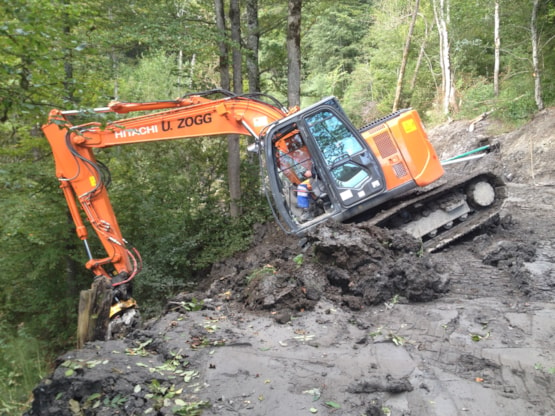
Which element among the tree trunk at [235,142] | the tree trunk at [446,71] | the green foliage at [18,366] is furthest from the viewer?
the tree trunk at [446,71]

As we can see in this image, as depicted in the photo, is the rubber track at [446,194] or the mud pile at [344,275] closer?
the mud pile at [344,275]

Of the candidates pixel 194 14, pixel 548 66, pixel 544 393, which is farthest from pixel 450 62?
pixel 544 393

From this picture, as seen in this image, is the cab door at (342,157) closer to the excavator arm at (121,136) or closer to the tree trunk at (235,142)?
the excavator arm at (121,136)

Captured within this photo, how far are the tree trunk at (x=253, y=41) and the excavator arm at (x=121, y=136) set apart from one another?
3.94 m

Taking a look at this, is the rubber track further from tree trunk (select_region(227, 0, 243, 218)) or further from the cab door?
tree trunk (select_region(227, 0, 243, 218))

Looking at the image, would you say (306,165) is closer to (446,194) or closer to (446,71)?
(446,194)

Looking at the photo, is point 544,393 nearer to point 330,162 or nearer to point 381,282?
point 381,282

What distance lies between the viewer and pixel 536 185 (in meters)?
10.6

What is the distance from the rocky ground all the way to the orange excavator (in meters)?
0.59

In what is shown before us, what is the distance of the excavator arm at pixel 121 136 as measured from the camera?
266 inches

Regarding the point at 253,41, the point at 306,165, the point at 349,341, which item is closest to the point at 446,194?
the point at 306,165

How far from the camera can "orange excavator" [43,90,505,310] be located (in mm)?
6562

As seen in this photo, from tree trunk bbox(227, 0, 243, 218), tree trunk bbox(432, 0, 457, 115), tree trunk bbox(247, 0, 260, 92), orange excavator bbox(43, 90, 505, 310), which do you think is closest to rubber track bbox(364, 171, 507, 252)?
orange excavator bbox(43, 90, 505, 310)

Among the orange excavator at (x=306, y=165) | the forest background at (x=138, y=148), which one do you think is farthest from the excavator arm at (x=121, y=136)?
the forest background at (x=138, y=148)
